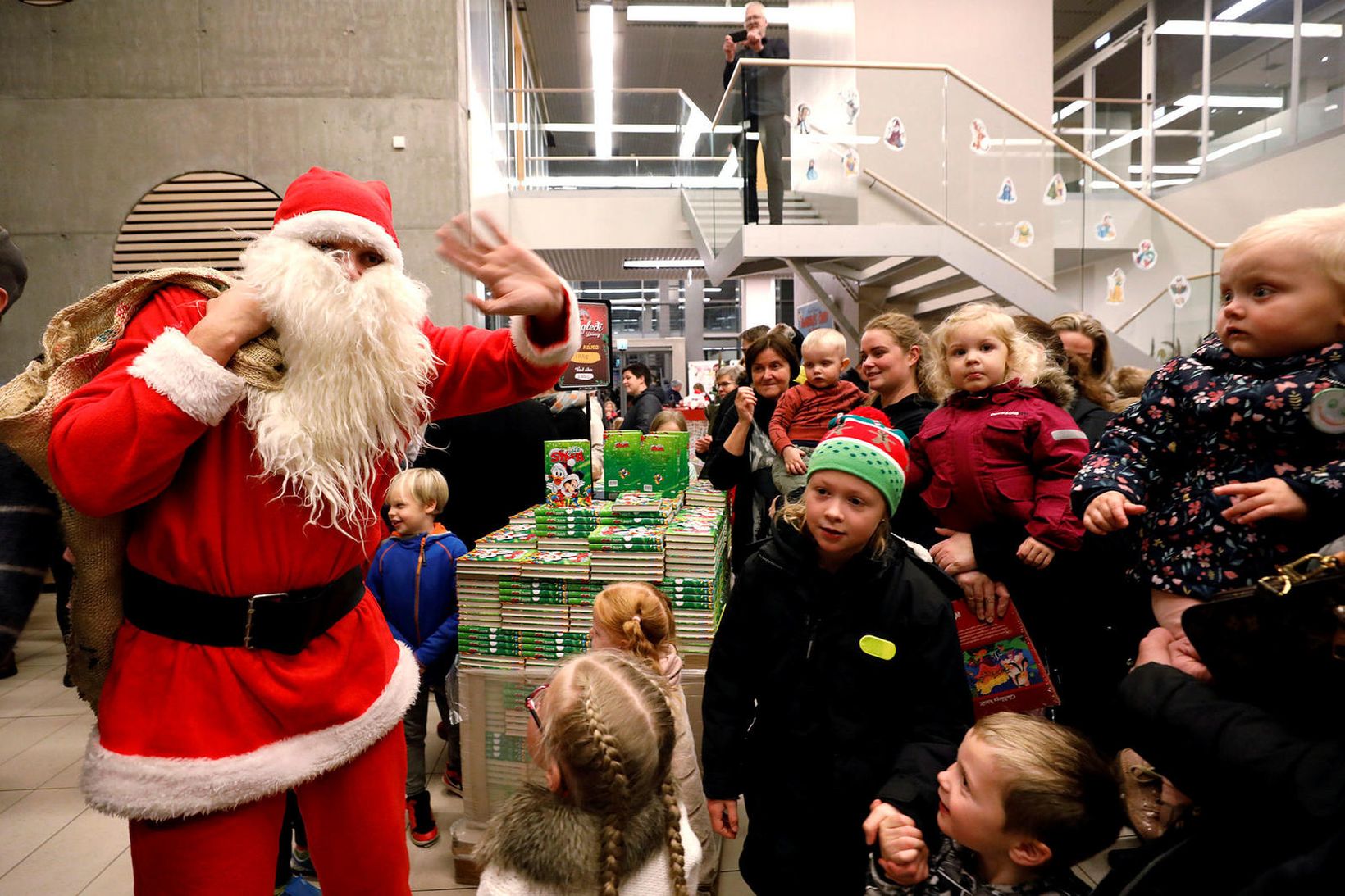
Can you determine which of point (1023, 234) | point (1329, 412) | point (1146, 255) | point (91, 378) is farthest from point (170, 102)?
point (1146, 255)

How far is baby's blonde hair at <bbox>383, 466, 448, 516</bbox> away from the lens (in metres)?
2.79

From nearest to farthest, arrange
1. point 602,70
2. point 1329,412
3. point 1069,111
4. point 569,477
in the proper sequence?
point 1329,412, point 569,477, point 1069,111, point 602,70

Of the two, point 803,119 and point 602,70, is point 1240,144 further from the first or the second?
point 602,70

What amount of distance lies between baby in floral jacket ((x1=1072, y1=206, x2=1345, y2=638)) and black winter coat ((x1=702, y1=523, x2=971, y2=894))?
16.1 inches

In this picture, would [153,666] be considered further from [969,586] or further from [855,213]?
[855,213]

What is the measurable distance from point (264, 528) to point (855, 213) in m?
5.82

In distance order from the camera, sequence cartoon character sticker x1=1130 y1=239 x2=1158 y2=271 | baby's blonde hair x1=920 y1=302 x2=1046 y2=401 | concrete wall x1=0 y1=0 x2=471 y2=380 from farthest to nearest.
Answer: cartoon character sticker x1=1130 y1=239 x2=1158 y2=271 → concrete wall x1=0 y1=0 x2=471 y2=380 → baby's blonde hair x1=920 y1=302 x2=1046 y2=401

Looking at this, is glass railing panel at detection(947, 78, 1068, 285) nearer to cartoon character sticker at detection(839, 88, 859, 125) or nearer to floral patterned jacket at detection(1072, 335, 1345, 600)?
cartoon character sticker at detection(839, 88, 859, 125)

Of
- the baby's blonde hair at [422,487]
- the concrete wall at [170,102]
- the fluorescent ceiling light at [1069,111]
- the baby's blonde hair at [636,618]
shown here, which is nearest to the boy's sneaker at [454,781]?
the baby's blonde hair at [422,487]

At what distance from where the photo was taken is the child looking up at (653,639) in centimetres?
219

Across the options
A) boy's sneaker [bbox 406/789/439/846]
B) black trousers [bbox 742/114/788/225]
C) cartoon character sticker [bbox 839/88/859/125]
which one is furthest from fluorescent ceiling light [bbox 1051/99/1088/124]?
boy's sneaker [bbox 406/789/439/846]

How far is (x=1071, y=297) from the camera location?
6160mm

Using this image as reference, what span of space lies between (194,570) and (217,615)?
0.08 meters

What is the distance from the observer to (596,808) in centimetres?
130
